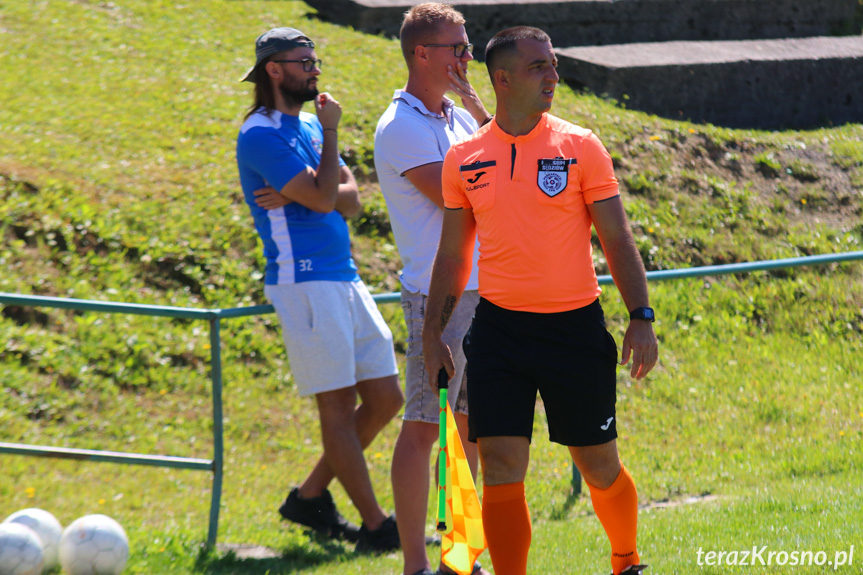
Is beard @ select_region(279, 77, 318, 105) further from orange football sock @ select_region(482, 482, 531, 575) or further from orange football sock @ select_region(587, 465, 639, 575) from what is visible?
orange football sock @ select_region(587, 465, 639, 575)

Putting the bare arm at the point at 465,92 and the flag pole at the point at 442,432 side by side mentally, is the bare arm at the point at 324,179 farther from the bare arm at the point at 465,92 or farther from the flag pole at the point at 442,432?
the flag pole at the point at 442,432

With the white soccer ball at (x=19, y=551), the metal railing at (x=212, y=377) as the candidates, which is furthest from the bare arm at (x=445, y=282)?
the white soccer ball at (x=19, y=551)

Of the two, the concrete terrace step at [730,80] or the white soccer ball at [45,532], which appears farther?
the concrete terrace step at [730,80]

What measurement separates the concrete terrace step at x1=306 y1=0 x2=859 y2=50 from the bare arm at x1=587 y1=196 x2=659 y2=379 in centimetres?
909

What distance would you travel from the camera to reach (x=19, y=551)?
402 centimetres

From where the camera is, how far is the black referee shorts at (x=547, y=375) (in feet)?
11.6

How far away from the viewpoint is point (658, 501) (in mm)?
5758

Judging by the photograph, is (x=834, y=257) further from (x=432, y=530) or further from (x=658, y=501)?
(x=432, y=530)

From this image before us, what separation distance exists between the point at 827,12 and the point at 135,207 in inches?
413

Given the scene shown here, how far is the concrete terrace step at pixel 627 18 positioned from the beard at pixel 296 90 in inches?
297

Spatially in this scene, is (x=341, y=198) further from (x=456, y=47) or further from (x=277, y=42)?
(x=456, y=47)

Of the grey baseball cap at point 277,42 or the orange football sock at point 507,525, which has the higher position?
the grey baseball cap at point 277,42

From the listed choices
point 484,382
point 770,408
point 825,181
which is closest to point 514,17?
point 825,181

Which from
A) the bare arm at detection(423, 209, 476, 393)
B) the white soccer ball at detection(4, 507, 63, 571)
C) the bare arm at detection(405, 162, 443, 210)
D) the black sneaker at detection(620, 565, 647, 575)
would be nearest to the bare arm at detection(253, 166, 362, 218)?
the bare arm at detection(405, 162, 443, 210)
